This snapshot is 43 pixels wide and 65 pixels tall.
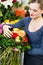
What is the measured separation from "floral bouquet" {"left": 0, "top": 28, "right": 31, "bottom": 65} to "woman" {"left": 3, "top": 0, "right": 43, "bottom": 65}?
0.04 meters

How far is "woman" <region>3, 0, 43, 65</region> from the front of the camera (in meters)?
1.81

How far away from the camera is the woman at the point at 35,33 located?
181 centimetres

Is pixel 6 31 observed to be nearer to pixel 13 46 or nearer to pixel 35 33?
pixel 13 46

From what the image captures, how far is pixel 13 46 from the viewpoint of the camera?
6.06ft

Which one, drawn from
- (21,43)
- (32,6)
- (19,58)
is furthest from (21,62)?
(32,6)

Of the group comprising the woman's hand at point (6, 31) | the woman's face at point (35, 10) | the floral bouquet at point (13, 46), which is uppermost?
the woman's face at point (35, 10)

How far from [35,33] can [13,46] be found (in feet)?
0.65

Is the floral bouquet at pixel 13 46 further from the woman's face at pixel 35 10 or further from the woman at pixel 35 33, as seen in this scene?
the woman's face at pixel 35 10

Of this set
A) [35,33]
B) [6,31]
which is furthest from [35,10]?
[6,31]

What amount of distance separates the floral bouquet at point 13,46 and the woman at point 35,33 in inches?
A: 1.6

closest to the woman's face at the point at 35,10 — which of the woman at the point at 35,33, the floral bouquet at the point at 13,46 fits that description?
the woman at the point at 35,33

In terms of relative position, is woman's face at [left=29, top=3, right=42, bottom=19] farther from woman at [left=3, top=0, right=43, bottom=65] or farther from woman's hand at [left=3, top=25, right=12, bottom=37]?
woman's hand at [left=3, top=25, right=12, bottom=37]

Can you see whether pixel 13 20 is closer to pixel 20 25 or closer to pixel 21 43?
pixel 20 25

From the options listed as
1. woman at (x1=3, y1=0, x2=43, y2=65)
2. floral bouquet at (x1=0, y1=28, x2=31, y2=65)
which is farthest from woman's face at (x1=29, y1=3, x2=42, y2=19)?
floral bouquet at (x1=0, y1=28, x2=31, y2=65)
